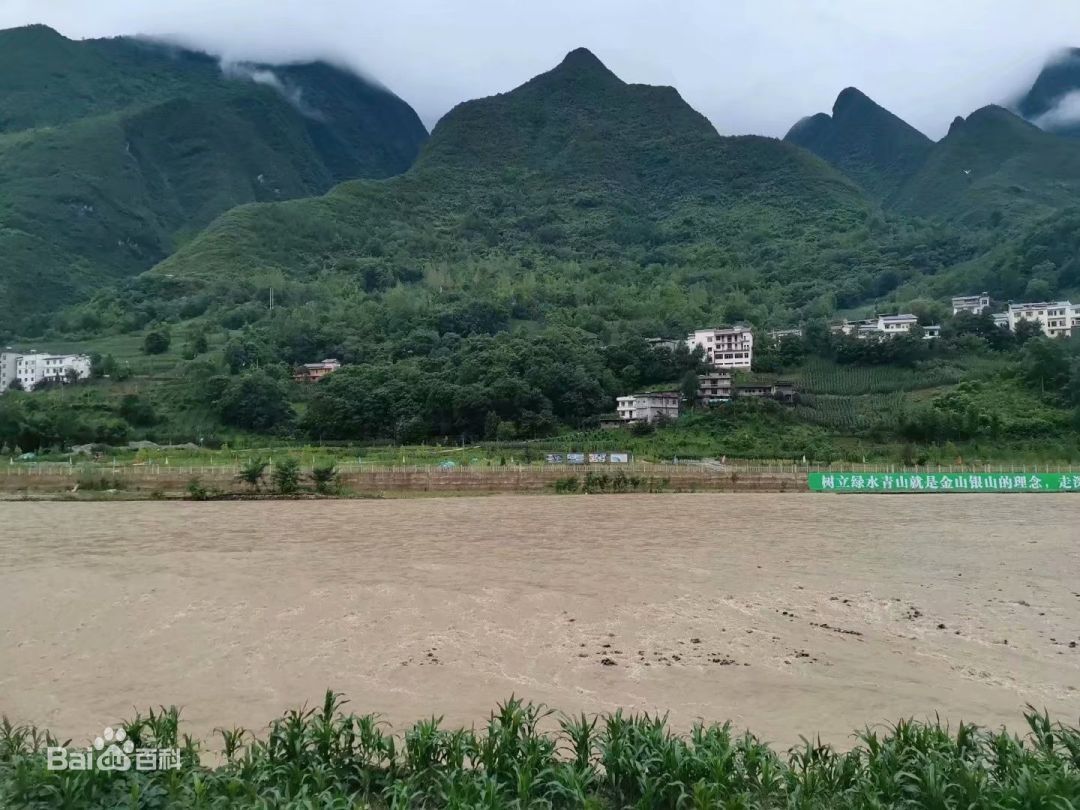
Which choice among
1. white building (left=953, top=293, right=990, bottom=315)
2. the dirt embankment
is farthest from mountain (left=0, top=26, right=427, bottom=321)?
white building (left=953, top=293, right=990, bottom=315)

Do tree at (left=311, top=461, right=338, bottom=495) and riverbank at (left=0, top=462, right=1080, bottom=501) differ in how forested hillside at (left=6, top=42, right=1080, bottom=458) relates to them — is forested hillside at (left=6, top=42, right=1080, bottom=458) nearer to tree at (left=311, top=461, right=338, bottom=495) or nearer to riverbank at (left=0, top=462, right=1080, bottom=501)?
riverbank at (left=0, top=462, right=1080, bottom=501)

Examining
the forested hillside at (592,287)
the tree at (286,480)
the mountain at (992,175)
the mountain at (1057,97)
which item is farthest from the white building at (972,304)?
the mountain at (1057,97)

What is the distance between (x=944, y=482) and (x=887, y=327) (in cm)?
3709

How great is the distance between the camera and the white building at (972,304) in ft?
226

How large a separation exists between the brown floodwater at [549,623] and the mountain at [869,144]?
159m

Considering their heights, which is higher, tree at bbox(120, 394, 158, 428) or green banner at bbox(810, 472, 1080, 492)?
tree at bbox(120, 394, 158, 428)

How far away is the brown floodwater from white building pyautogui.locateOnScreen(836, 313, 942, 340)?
4491cm

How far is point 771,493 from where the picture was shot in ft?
112

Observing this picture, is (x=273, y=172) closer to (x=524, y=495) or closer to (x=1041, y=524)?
(x=524, y=495)

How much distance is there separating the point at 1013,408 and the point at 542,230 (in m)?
88.1

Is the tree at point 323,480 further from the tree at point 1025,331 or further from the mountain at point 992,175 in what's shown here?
the mountain at point 992,175

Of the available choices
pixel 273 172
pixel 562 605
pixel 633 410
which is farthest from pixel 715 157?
pixel 562 605

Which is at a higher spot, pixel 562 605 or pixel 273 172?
pixel 273 172

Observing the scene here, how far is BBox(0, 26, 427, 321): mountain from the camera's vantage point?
10812 centimetres
